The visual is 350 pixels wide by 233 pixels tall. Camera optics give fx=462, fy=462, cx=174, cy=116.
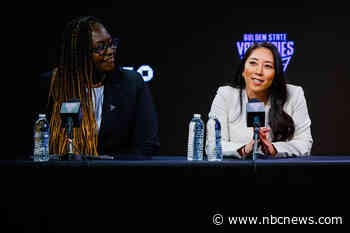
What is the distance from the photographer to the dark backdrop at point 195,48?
4.01 m

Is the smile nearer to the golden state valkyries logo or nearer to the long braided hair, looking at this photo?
the long braided hair

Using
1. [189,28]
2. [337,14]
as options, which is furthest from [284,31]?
[189,28]

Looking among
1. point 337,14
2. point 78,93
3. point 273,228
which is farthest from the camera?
point 337,14

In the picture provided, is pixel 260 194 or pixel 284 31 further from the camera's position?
pixel 284 31

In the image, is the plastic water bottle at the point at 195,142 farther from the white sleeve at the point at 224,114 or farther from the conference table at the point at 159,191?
the white sleeve at the point at 224,114

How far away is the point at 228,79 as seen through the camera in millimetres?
4105

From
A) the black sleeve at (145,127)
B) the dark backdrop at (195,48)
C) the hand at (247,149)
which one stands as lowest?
the hand at (247,149)

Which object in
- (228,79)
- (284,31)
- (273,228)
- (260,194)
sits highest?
(284,31)

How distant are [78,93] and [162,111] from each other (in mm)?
1834

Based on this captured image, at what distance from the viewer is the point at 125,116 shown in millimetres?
2520

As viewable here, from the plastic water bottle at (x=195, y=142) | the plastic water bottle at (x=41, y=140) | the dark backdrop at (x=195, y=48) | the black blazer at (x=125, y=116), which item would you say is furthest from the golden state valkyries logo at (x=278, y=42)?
the plastic water bottle at (x=41, y=140)

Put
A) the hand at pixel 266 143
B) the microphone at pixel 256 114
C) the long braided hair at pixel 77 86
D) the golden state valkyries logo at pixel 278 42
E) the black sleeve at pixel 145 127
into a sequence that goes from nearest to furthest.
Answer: the microphone at pixel 256 114
the hand at pixel 266 143
the long braided hair at pixel 77 86
the black sleeve at pixel 145 127
the golden state valkyries logo at pixel 278 42

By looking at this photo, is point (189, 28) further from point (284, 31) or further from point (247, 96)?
point (247, 96)

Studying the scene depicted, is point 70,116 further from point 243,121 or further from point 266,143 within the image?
point 243,121
